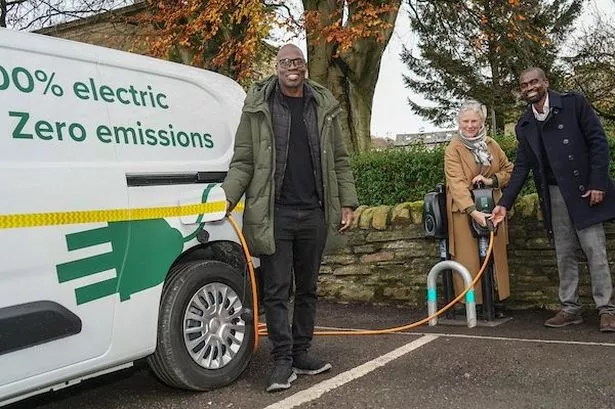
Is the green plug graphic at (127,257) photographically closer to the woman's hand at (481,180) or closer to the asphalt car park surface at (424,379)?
the asphalt car park surface at (424,379)

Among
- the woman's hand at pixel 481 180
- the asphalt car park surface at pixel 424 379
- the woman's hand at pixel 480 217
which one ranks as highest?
the woman's hand at pixel 481 180

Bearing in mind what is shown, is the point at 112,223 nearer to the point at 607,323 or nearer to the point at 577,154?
the point at 577,154

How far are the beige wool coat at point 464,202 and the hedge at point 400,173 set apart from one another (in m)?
1.49

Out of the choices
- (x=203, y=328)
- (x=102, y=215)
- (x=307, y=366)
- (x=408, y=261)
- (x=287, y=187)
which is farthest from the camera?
(x=408, y=261)

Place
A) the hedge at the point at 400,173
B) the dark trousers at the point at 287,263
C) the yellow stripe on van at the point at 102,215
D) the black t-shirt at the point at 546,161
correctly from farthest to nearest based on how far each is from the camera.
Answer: the hedge at the point at 400,173
the black t-shirt at the point at 546,161
the dark trousers at the point at 287,263
the yellow stripe on van at the point at 102,215

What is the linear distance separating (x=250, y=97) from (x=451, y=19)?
448 inches

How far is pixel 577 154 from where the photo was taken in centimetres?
503

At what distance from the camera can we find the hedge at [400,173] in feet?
23.5

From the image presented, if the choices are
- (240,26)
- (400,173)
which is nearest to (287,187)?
(400,173)

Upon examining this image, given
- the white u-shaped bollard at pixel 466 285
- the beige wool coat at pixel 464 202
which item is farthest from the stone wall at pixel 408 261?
the white u-shaped bollard at pixel 466 285

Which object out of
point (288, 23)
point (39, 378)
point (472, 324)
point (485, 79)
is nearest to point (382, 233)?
point (472, 324)

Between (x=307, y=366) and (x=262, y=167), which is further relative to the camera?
(x=307, y=366)

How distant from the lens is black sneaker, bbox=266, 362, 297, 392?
12.6 ft

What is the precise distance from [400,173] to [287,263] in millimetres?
3589
